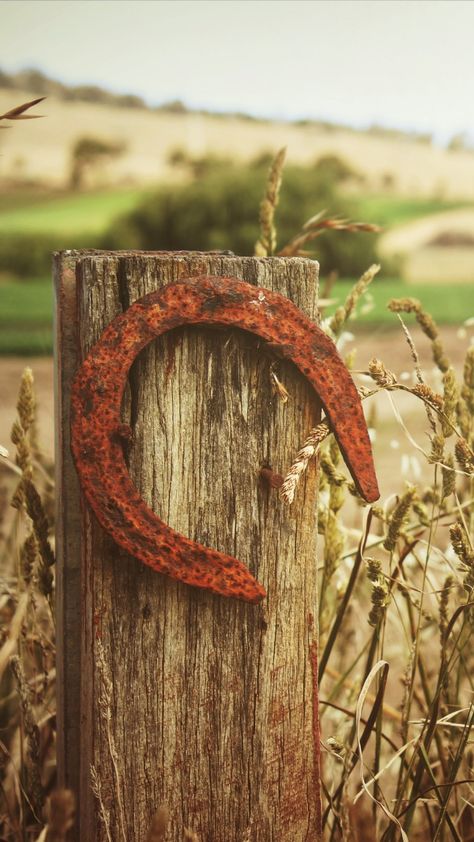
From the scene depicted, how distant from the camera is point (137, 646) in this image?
4.12 ft

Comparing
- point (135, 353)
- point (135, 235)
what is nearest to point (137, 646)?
point (135, 353)

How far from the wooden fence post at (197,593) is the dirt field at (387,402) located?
369 centimetres

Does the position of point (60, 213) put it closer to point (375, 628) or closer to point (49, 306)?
point (49, 306)

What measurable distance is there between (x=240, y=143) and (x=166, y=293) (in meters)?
17.3

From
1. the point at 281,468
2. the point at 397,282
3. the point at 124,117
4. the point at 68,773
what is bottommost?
the point at 68,773

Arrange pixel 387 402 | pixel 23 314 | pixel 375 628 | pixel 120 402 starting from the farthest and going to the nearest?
1. pixel 23 314
2. pixel 387 402
3. pixel 375 628
4. pixel 120 402

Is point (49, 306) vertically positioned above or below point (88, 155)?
below

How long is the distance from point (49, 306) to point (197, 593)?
12937 mm

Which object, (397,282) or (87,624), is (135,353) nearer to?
(87,624)

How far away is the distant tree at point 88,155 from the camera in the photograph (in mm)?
14531

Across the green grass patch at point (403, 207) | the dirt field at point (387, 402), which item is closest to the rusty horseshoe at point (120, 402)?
the dirt field at point (387, 402)

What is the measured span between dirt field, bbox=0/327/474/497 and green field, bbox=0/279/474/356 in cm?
34

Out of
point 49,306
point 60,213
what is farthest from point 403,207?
point 49,306

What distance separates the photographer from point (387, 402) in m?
8.82
